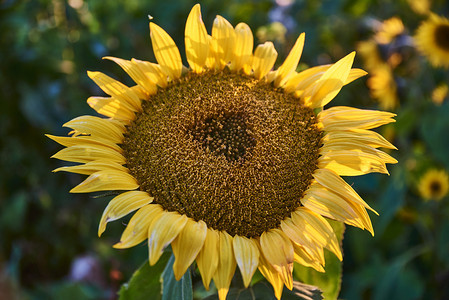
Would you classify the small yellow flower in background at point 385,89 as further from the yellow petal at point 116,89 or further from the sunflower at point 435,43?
the yellow petal at point 116,89

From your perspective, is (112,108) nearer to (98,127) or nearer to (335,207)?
(98,127)

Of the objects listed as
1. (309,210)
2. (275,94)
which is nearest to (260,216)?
(309,210)

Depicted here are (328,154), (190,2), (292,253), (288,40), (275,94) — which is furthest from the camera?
(190,2)

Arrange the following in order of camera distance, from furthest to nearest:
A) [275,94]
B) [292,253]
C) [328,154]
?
[275,94] → [328,154] → [292,253]

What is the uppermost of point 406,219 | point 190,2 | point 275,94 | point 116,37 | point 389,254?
point 190,2

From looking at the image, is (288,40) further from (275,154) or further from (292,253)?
(292,253)

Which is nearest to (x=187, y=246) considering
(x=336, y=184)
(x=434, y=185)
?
(x=336, y=184)

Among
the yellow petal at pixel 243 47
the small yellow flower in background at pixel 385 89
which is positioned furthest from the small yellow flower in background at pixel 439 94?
the yellow petal at pixel 243 47

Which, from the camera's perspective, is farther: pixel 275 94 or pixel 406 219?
pixel 406 219
